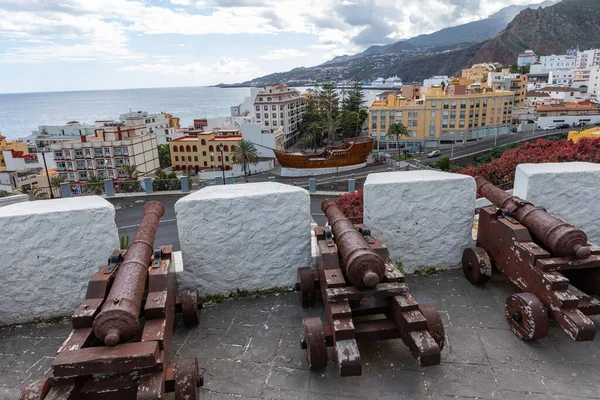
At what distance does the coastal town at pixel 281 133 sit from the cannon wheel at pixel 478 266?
3984 centimetres

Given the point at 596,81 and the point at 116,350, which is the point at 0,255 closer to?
the point at 116,350

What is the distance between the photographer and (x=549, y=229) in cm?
357

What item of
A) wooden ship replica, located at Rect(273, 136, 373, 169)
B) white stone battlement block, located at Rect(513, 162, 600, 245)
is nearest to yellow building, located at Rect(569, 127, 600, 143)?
white stone battlement block, located at Rect(513, 162, 600, 245)

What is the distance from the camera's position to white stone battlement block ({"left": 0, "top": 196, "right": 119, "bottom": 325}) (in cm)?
388

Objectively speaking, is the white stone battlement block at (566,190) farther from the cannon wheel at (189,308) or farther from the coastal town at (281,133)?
the coastal town at (281,133)

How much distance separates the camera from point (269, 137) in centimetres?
5734

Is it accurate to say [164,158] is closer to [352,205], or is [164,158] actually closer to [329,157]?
[329,157]

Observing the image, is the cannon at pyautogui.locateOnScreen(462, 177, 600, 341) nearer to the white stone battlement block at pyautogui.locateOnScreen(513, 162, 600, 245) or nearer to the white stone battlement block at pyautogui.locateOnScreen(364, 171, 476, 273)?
the white stone battlement block at pyautogui.locateOnScreen(364, 171, 476, 273)

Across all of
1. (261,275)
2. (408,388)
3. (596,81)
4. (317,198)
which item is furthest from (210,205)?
(596,81)

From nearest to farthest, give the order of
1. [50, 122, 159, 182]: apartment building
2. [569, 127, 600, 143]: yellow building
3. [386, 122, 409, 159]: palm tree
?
1. [569, 127, 600, 143]: yellow building
2. [50, 122, 159, 182]: apartment building
3. [386, 122, 409, 159]: palm tree

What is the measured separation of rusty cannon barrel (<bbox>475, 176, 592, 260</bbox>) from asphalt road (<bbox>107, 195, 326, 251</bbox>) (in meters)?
12.6

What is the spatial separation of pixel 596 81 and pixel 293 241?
109 meters

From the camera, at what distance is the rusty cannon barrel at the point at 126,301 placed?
2498 millimetres

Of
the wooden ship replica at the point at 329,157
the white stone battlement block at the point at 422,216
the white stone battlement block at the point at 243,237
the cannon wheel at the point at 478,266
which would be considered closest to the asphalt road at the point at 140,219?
the white stone battlement block at the point at 243,237
